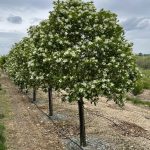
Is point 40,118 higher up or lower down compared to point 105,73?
lower down

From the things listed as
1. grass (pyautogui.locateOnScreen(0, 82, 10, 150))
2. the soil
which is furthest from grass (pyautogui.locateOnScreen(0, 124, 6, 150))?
the soil

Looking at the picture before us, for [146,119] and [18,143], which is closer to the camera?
[18,143]

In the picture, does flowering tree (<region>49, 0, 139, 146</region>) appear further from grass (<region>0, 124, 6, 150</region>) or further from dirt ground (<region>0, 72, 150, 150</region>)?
grass (<region>0, 124, 6, 150</region>)

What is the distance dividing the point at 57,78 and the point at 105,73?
2.81 meters

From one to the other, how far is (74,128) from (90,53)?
10459mm

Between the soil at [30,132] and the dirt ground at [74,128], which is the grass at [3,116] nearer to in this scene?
the soil at [30,132]

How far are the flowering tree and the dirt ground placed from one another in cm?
286

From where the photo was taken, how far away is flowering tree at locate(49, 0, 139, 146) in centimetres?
2166

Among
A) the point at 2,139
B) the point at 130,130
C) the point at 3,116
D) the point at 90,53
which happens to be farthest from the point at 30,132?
the point at 90,53

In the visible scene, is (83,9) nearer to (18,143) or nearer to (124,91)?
(124,91)

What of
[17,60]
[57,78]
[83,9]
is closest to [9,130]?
[57,78]

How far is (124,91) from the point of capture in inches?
900

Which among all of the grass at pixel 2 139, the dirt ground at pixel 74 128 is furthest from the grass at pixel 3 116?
the dirt ground at pixel 74 128

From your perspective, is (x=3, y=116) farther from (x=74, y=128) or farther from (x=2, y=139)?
(x=2, y=139)
